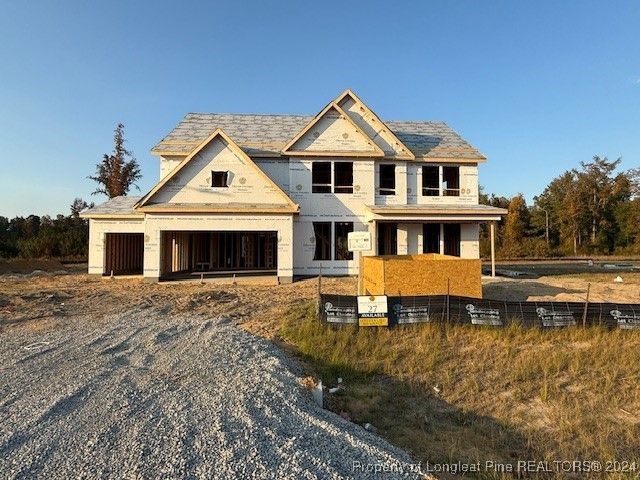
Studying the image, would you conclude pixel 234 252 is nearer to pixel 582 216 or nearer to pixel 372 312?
pixel 372 312

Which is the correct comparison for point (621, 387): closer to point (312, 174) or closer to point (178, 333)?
point (178, 333)

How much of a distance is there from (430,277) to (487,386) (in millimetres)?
4183

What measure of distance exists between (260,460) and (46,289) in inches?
562

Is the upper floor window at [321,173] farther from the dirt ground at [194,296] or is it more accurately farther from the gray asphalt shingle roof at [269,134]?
the dirt ground at [194,296]

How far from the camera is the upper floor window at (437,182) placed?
66.8ft

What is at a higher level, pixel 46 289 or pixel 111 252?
pixel 111 252

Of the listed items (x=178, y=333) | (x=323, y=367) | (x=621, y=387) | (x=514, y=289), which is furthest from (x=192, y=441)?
(x=514, y=289)

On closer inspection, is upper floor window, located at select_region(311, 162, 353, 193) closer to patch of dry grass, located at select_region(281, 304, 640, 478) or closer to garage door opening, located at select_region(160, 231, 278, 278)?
garage door opening, located at select_region(160, 231, 278, 278)

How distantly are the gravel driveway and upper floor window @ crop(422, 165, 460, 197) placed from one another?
51.0ft

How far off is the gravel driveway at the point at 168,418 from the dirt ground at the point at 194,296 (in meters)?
2.58

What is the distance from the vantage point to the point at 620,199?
169ft

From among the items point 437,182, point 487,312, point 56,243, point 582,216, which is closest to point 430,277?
point 487,312

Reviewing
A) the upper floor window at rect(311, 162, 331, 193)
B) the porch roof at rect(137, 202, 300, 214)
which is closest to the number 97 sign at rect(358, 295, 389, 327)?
the porch roof at rect(137, 202, 300, 214)

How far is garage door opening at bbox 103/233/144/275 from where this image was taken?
19.3 m
